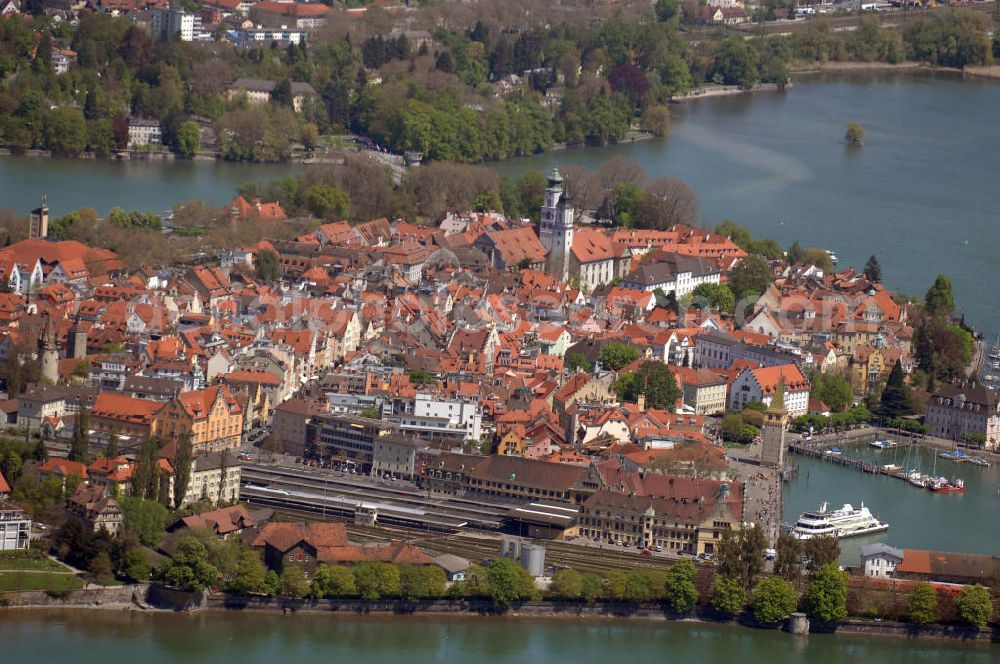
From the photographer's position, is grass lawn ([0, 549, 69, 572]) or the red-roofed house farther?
the red-roofed house

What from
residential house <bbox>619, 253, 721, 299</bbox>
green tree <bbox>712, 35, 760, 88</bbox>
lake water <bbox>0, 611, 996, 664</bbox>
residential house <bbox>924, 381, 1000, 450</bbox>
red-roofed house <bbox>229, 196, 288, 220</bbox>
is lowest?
lake water <bbox>0, 611, 996, 664</bbox>

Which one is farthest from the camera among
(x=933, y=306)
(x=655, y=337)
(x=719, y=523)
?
(x=933, y=306)

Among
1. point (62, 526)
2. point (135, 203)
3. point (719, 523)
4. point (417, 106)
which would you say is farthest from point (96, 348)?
point (417, 106)

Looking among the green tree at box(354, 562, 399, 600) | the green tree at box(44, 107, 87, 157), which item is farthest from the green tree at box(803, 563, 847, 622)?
the green tree at box(44, 107, 87, 157)

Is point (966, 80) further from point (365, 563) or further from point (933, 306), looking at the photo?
point (365, 563)

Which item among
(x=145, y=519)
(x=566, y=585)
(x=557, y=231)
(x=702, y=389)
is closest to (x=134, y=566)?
(x=145, y=519)

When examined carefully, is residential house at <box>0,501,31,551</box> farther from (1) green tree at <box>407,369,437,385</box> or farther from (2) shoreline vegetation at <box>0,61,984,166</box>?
(2) shoreline vegetation at <box>0,61,984,166</box>
